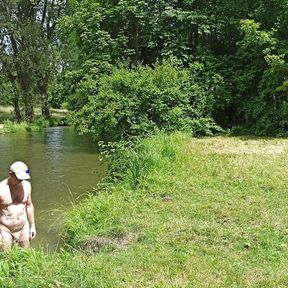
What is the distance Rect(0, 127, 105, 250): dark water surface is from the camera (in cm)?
831

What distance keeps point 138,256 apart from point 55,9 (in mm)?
36610

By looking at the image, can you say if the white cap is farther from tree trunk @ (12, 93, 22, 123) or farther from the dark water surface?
tree trunk @ (12, 93, 22, 123)

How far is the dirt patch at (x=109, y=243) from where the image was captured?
5.72m

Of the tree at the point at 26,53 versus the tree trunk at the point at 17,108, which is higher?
the tree at the point at 26,53

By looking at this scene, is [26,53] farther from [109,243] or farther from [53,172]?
[109,243]

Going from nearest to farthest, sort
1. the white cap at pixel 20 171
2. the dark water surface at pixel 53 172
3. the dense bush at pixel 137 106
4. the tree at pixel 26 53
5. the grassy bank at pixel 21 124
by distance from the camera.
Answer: the white cap at pixel 20 171
the dark water surface at pixel 53 172
the dense bush at pixel 137 106
the grassy bank at pixel 21 124
the tree at pixel 26 53

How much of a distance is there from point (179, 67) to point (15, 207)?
10.9 metres

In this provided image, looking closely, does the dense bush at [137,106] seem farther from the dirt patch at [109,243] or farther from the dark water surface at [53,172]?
the dirt patch at [109,243]

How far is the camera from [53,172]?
13.6 m

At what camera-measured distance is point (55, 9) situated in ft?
126

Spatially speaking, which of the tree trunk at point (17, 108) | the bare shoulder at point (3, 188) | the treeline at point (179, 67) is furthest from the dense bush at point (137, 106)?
the tree trunk at point (17, 108)

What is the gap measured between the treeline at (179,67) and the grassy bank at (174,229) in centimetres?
372

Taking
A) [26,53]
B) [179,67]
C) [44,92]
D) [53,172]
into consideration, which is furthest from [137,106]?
[44,92]

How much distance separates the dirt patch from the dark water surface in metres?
1.14
